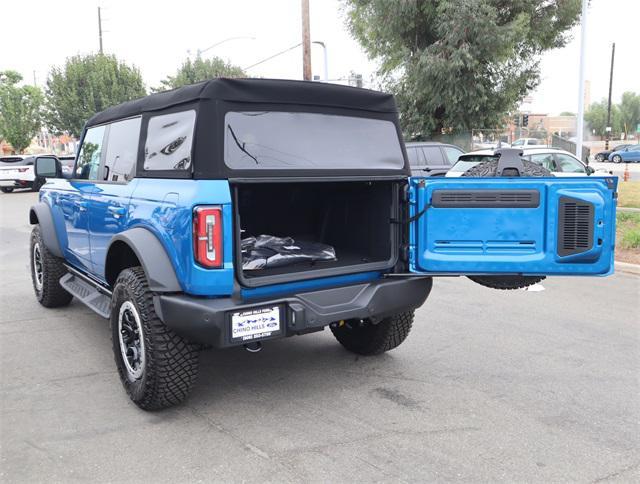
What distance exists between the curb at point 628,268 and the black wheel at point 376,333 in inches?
193

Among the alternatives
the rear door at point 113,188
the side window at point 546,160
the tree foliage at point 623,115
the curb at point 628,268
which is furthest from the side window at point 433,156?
the tree foliage at point 623,115

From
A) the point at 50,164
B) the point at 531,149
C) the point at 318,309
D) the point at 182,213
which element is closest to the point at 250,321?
the point at 318,309

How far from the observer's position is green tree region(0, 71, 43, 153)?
43.8 meters

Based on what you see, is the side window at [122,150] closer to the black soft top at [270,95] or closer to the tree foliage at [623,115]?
the black soft top at [270,95]

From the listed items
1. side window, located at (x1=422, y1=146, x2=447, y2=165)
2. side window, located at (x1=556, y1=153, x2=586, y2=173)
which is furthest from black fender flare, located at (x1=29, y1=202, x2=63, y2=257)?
side window, located at (x1=422, y1=146, x2=447, y2=165)

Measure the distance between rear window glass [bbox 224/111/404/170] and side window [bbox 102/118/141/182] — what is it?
1.03 m

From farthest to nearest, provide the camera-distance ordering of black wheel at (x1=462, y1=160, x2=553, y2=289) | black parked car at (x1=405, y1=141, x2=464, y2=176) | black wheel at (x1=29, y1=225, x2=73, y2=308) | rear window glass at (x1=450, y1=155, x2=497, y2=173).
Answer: black parked car at (x1=405, y1=141, x2=464, y2=176) < rear window glass at (x1=450, y1=155, x2=497, y2=173) < black wheel at (x1=29, y1=225, x2=73, y2=308) < black wheel at (x1=462, y1=160, x2=553, y2=289)

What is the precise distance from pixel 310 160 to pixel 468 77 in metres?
17.3

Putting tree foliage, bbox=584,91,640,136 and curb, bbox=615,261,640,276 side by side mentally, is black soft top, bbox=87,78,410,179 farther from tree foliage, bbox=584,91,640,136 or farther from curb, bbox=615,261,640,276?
tree foliage, bbox=584,91,640,136

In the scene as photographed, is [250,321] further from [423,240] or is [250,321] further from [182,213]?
[423,240]

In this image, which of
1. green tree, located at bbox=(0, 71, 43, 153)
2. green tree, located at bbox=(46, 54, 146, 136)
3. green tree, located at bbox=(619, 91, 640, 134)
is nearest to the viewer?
green tree, located at bbox=(46, 54, 146, 136)

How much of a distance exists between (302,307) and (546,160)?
9365 mm

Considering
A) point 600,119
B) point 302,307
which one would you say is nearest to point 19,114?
point 302,307

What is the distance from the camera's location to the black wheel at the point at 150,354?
3521mm
